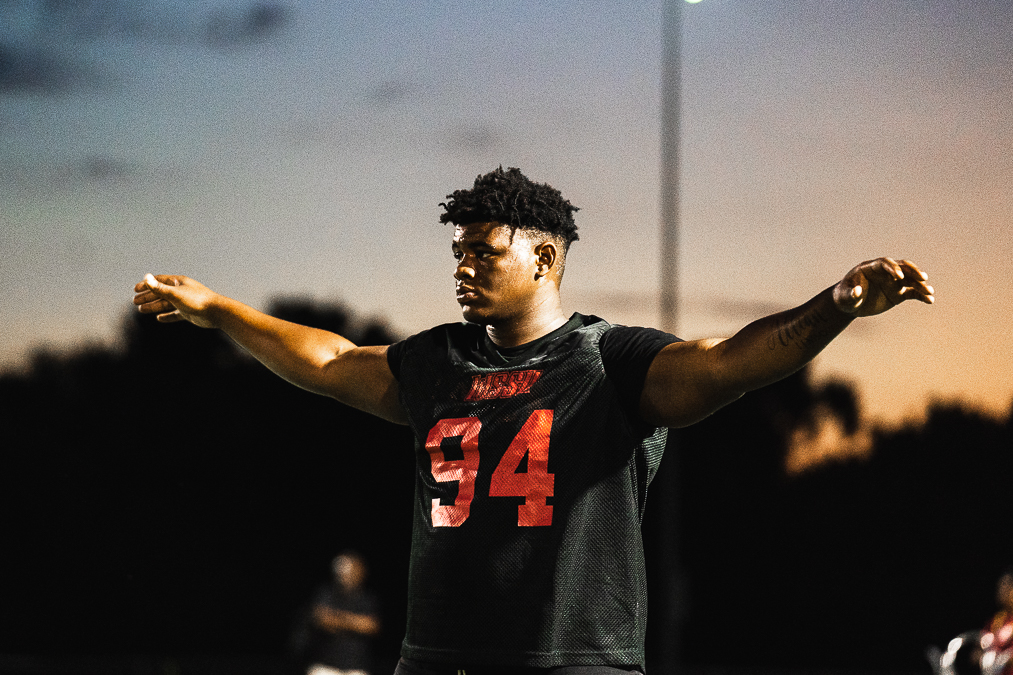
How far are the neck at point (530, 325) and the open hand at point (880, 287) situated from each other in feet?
3.13

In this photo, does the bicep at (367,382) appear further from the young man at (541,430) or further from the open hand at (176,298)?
the open hand at (176,298)

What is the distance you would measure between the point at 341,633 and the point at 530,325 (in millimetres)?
8542

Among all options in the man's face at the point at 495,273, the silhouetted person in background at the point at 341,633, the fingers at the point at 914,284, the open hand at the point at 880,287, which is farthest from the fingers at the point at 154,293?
the silhouetted person in background at the point at 341,633

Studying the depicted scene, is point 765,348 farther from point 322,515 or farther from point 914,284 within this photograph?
point 322,515

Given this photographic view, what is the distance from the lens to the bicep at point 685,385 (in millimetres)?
3039

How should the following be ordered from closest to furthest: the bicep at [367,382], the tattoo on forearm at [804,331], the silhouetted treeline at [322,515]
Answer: the tattoo on forearm at [804,331] < the bicep at [367,382] < the silhouetted treeline at [322,515]

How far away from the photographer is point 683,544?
20438 millimetres

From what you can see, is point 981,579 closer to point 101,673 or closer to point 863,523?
point 863,523

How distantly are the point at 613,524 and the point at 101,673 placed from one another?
11.4 m

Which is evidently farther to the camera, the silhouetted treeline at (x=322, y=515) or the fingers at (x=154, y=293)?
the silhouetted treeline at (x=322, y=515)

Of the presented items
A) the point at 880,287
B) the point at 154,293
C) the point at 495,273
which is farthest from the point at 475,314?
the point at 154,293

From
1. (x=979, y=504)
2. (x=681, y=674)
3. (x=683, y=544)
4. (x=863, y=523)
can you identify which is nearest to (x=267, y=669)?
(x=681, y=674)

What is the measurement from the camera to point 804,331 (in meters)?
2.87

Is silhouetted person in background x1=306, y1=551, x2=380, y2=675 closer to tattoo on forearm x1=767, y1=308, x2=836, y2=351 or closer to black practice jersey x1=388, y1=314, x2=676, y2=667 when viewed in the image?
black practice jersey x1=388, y1=314, x2=676, y2=667
